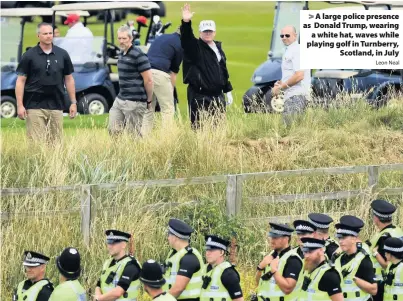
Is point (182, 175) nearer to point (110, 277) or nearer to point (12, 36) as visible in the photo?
point (110, 277)

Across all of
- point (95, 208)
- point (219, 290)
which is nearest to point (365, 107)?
point (95, 208)

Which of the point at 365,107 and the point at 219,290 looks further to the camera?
the point at 365,107

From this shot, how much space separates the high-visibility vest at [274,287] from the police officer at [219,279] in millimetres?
539

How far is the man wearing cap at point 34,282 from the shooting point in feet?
39.8

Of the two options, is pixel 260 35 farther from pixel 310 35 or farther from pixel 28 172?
pixel 28 172

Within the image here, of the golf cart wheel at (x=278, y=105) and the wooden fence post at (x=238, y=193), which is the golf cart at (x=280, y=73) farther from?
the wooden fence post at (x=238, y=193)

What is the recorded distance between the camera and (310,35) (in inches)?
797

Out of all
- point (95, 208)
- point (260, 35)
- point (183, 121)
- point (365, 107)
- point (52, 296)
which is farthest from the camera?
point (260, 35)

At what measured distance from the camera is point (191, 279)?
490 inches

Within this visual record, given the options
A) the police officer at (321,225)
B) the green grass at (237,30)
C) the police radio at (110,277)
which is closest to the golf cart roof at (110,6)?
the green grass at (237,30)

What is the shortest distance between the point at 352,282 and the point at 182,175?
14.0 ft

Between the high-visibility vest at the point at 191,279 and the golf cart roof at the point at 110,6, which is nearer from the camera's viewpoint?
the high-visibility vest at the point at 191,279

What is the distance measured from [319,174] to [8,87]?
12409 millimetres

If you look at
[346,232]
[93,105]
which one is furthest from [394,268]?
[93,105]
